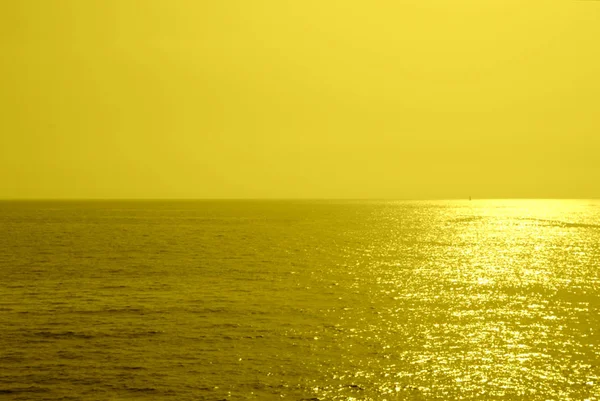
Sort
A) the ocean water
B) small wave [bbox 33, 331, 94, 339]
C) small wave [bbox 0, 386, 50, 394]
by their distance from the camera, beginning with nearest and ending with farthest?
small wave [bbox 0, 386, 50, 394] < the ocean water < small wave [bbox 33, 331, 94, 339]

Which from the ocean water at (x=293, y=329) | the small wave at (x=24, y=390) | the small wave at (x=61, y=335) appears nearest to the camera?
the small wave at (x=24, y=390)

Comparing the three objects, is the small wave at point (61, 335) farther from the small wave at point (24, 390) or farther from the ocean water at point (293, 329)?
the small wave at point (24, 390)

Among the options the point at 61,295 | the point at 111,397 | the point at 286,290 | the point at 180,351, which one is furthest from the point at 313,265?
the point at 111,397

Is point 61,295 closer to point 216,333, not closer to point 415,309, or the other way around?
point 216,333

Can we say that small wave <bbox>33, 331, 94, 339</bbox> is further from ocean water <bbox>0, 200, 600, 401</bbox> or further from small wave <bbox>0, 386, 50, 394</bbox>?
small wave <bbox>0, 386, 50, 394</bbox>

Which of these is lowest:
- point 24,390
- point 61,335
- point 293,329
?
point 24,390

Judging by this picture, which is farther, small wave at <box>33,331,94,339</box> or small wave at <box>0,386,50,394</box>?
small wave at <box>33,331,94,339</box>

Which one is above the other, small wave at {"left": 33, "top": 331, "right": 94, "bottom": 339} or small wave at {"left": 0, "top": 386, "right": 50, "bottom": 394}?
small wave at {"left": 33, "top": 331, "right": 94, "bottom": 339}

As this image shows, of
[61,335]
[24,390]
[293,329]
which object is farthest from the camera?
[293,329]

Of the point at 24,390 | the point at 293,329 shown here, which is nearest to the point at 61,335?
the point at 24,390

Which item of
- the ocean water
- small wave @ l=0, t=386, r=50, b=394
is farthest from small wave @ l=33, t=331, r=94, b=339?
small wave @ l=0, t=386, r=50, b=394

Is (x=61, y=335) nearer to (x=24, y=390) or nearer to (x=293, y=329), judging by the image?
(x=24, y=390)

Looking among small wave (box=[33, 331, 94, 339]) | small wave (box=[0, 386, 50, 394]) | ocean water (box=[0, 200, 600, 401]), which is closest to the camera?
small wave (box=[0, 386, 50, 394])

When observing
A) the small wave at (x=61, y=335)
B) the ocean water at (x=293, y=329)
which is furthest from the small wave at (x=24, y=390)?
the small wave at (x=61, y=335)
